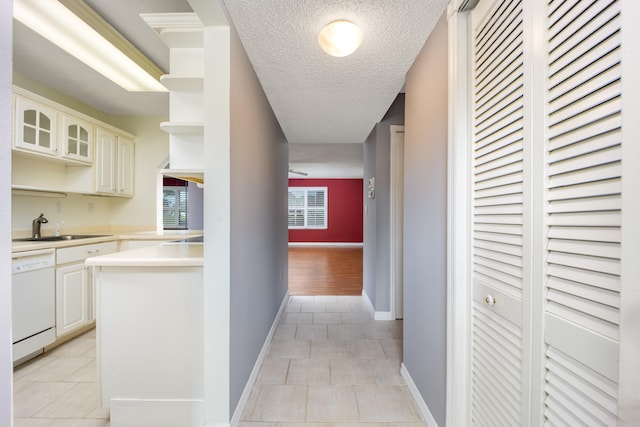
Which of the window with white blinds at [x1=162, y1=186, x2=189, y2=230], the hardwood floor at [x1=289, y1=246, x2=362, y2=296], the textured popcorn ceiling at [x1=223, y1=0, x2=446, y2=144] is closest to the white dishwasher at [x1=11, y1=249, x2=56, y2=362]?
the textured popcorn ceiling at [x1=223, y1=0, x2=446, y2=144]

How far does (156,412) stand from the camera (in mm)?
1498

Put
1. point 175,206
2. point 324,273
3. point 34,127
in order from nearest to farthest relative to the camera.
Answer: point 34,127 < point 324,273 < point 175,206

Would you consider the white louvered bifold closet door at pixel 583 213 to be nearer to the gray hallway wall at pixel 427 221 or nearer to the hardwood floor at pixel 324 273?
the gray hallway wall at pixel 427 221

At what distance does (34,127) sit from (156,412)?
263 cm

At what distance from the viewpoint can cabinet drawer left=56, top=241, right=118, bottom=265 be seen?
2.42m

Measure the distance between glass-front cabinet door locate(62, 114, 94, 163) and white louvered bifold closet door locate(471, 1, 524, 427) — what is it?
3.53m

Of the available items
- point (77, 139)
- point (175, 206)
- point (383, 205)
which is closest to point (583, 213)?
point (383, 205)

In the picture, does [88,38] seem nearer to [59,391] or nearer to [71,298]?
[71,298]

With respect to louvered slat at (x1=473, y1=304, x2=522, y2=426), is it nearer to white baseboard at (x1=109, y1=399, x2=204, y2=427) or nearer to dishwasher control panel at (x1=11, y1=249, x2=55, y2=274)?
white baseboard at (x1=109, y1=399, x2=204, y2=427)

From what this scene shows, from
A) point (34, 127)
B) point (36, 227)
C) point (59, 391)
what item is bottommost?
point (59, 391)

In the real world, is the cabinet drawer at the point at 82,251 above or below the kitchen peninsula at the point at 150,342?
above

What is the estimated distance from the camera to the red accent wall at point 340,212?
31.7 ft

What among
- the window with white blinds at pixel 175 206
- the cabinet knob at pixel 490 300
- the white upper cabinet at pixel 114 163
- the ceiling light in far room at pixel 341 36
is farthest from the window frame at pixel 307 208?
the cabinet knob at pixel 490 300

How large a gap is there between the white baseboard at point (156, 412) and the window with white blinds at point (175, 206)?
22.5ft
